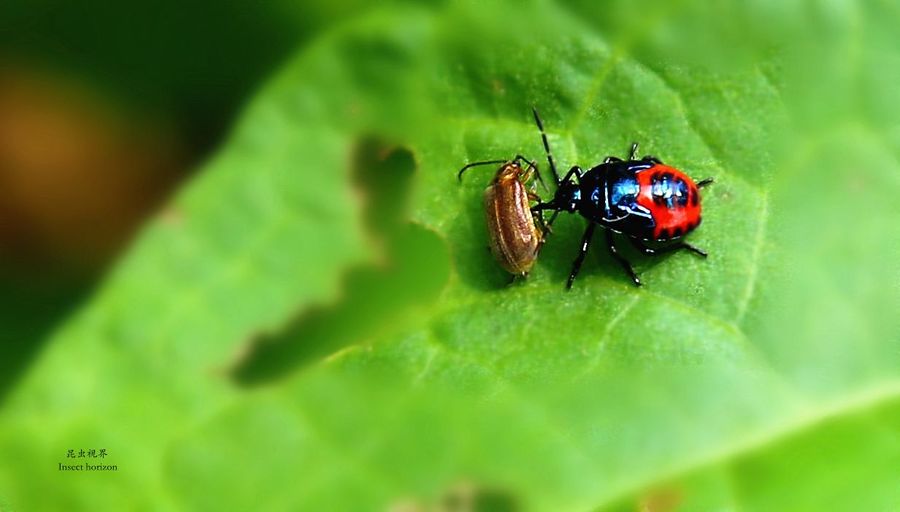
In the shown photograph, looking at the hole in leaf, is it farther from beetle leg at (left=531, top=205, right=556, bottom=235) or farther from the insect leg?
the insect leg

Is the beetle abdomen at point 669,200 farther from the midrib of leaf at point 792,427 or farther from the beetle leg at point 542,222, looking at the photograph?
the midrib of leaf at point 792,427

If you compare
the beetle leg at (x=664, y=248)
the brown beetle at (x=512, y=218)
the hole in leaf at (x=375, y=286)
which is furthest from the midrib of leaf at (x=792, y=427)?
the hole in leaf at (x=375, y=286)

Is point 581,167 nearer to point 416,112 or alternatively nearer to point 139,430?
point 416,112

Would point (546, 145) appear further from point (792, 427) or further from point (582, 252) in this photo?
point (792, 427)

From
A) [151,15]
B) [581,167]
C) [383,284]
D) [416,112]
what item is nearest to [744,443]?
[581,167]

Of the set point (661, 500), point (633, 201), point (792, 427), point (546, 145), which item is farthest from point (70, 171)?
A: point (792, 427)
